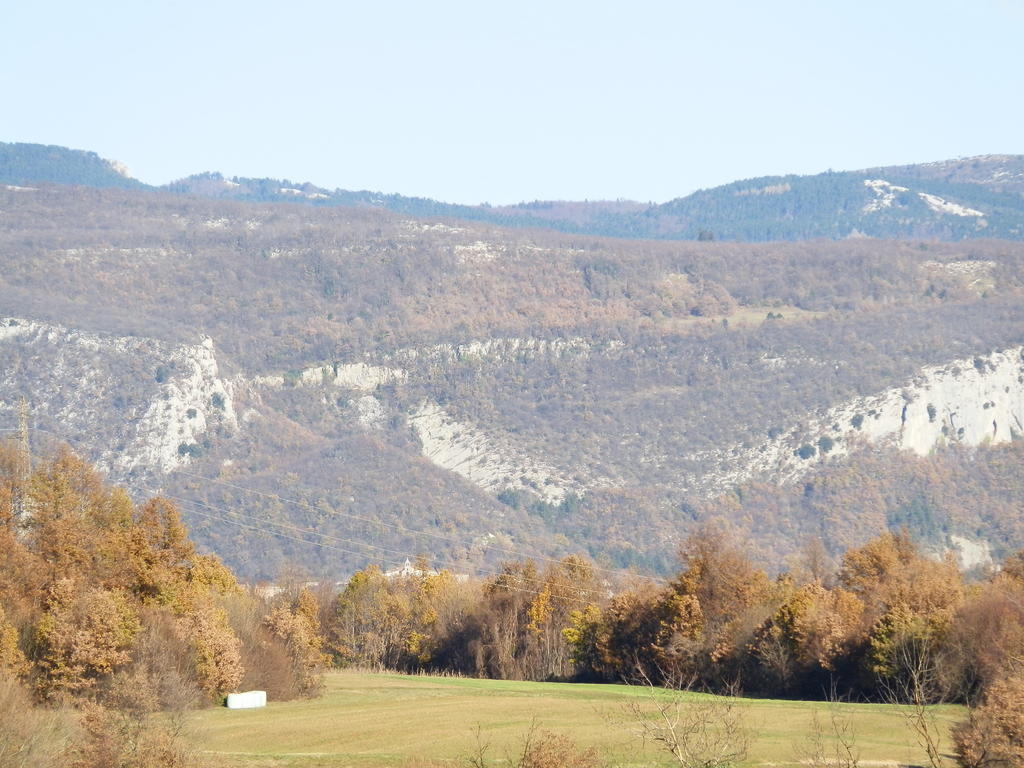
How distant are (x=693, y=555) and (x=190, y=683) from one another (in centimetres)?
3696

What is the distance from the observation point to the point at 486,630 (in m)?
119

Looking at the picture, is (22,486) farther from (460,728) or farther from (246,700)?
(460,728)

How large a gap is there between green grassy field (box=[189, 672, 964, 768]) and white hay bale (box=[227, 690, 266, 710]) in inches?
36.3

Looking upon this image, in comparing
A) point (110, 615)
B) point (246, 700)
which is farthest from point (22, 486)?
point (246, 700)

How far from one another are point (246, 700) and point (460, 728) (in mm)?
18397

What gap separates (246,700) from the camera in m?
81.9

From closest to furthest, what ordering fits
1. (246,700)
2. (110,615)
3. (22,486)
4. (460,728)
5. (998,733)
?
(998,733), (460,728), (110,615), (246,700), (22,486)

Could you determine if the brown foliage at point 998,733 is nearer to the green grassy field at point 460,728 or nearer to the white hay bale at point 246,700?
the green grassy field at point 460,728

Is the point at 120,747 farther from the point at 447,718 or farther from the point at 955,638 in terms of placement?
the point at 955,638

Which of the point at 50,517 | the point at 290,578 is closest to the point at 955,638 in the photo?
the point at 50,517

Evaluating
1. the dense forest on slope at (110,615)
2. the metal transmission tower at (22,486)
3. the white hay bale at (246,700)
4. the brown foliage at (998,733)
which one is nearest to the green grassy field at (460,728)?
the white hay bale at (246,700)

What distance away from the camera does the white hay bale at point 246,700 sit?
80750mm

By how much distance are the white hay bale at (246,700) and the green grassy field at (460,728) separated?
36.3 inches

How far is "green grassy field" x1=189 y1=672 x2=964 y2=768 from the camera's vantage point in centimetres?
5753
